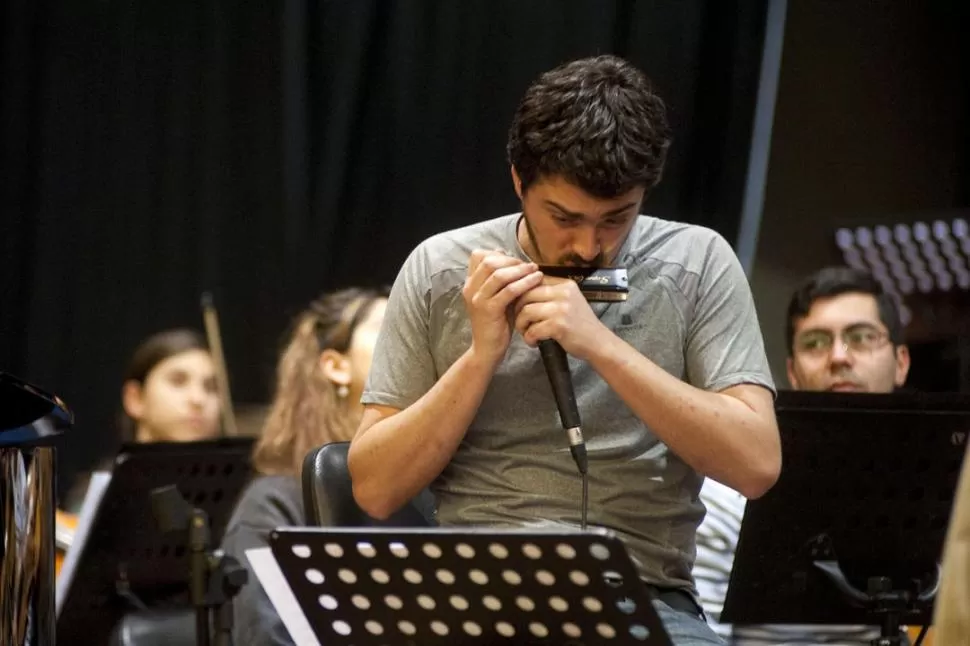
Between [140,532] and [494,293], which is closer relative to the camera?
[494,293]

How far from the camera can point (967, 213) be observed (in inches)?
135

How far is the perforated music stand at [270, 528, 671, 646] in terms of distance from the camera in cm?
153

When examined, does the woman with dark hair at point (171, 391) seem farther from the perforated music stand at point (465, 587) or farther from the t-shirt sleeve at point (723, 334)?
the perforated music stand at point (465, 587)

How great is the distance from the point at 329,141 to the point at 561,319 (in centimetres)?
252

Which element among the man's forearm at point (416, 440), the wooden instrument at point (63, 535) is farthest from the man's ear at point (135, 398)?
the man's forearm at point (416, 440)

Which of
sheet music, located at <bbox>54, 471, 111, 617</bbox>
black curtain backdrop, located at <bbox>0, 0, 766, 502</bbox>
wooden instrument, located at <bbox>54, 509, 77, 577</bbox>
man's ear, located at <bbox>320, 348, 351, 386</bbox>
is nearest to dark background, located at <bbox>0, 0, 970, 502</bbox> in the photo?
black curtain backdrop, located at <bbox>0, 0, 766, 502</bbox>

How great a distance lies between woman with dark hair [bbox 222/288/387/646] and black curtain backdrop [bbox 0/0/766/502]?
1.88 ft

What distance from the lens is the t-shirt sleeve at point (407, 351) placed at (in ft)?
6.92

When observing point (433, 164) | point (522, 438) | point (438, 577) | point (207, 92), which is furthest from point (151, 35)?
point (438, 577)

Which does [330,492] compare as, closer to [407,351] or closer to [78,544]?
[407,351]

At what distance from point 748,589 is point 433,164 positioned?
7.42 ft

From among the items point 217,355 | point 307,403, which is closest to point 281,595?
point 307,403

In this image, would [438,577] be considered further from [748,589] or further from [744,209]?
[744,209]

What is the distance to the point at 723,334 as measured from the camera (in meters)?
2.04
